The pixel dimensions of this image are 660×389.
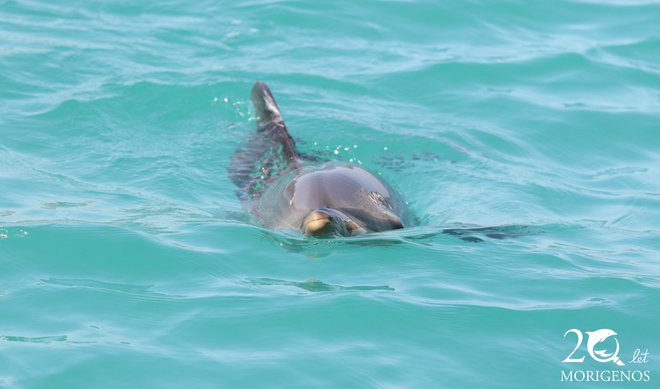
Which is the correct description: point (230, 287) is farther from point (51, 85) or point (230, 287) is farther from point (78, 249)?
point (51, 85)

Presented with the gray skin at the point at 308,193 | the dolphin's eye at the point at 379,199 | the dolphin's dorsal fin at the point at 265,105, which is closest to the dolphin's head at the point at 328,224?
the gray skin at the point at 308,193

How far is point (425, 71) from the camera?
489 inches

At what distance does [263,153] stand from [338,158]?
2.82ft

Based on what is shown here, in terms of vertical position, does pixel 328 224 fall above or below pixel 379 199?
below

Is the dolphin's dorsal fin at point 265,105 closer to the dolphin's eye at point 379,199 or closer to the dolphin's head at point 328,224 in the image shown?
the dolphin's eye at point 379,199

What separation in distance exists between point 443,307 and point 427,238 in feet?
3.99

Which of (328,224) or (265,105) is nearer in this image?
(328,224)

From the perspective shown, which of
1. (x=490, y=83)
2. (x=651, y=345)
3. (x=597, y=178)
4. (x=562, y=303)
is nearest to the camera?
(x=651, y=345)

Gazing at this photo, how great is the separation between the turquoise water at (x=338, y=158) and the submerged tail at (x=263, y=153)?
0.23 meters

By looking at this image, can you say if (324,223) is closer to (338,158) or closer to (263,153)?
(263,153)

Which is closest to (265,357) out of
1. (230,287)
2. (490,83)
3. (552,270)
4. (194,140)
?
(230,287)

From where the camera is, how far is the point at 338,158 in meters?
9.74

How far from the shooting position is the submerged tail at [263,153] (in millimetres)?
8711

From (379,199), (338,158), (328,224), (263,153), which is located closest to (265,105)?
(263,153)
